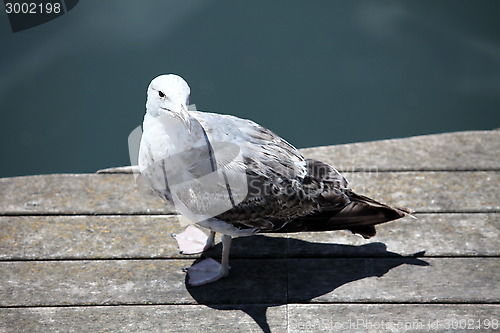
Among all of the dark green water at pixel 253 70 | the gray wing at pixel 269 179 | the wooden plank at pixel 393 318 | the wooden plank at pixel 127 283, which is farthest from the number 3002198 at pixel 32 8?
the wooden plank at pixel 393 318

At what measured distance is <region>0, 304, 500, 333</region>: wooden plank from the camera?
332 cm

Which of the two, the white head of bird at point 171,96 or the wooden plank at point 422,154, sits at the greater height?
the white head of bird at point 171,96

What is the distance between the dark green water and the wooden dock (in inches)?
93.1

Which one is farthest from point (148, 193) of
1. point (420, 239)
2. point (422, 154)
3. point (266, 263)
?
point (422, 154)

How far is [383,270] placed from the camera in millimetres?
3688

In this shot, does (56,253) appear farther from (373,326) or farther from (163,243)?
(373,326)

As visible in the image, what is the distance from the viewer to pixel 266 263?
377 centimetres

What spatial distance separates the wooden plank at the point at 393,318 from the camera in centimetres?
330

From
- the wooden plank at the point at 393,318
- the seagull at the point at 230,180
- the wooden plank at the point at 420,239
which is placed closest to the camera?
the wooden plank at the point at 393,318

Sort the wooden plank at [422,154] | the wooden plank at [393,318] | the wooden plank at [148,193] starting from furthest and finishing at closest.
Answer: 1. the wooden plank at [422,154]
2. the wooden plank at [148,193]
3. the wooden plank at [393,318]

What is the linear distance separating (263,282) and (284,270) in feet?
0.48

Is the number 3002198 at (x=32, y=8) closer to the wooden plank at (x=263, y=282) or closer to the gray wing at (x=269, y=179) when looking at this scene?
the wooden plank at (x=263, y=282)

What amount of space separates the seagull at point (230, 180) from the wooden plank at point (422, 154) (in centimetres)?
80

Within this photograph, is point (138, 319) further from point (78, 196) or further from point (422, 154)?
point (422, 154)
